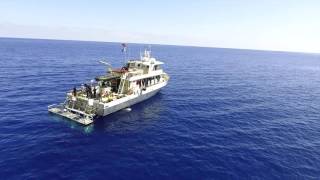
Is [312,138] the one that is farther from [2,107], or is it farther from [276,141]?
[2,107]

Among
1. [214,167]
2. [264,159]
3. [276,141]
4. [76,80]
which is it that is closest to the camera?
[214,167]

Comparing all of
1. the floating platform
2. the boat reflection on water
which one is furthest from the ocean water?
the floating platform

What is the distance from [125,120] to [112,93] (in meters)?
6.99

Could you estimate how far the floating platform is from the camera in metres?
39.1

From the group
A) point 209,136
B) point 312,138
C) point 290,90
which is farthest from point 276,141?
point 290,90

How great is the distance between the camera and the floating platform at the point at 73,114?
128 feet

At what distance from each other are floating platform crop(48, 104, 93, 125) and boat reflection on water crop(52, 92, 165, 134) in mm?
614

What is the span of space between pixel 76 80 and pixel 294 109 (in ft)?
176

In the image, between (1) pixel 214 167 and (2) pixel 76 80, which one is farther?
(2) pixel 76 80

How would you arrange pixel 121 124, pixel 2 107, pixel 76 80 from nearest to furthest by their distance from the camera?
pixel 121 124
pixel 2 107
pixel 76 80

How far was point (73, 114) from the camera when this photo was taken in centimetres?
4134

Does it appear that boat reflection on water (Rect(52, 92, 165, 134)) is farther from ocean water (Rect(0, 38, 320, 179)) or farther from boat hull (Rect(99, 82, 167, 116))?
boat hull (Rect(99, 82, 167, 116))

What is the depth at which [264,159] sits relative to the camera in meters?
31.0

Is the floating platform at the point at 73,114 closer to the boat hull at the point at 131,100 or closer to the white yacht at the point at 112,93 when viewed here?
the white yacht at the point at 112,93
